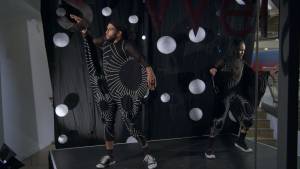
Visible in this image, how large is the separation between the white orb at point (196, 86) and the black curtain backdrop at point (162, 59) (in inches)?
2.0

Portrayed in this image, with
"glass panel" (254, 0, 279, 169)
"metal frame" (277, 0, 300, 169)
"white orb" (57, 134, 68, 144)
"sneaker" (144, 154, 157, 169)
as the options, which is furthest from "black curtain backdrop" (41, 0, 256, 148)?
"metal frame" (277, 0, 300, 169)

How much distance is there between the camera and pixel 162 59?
3783 millimetres

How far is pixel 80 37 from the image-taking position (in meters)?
3.51

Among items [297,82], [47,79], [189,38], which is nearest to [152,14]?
[189,38]

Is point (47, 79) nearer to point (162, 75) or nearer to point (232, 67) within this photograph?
point (162, 75)

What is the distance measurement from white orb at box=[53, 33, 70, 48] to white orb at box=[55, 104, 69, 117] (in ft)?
→ 2.18

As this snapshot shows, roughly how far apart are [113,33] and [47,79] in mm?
1486

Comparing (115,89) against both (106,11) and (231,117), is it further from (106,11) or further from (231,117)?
(231,117)

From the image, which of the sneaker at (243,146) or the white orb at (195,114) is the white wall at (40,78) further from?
the sneaker at (243,146)

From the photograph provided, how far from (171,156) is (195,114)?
83 centimetres

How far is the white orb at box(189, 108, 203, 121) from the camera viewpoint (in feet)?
12.9

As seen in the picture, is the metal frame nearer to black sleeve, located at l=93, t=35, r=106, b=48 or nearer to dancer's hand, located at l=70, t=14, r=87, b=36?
black sleeve, located at l=93, t=35, r=106, b=48

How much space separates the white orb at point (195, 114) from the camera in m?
3.94

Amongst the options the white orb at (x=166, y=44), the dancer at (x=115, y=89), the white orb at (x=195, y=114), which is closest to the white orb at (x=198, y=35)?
the white orb at (x=166, y=44)
